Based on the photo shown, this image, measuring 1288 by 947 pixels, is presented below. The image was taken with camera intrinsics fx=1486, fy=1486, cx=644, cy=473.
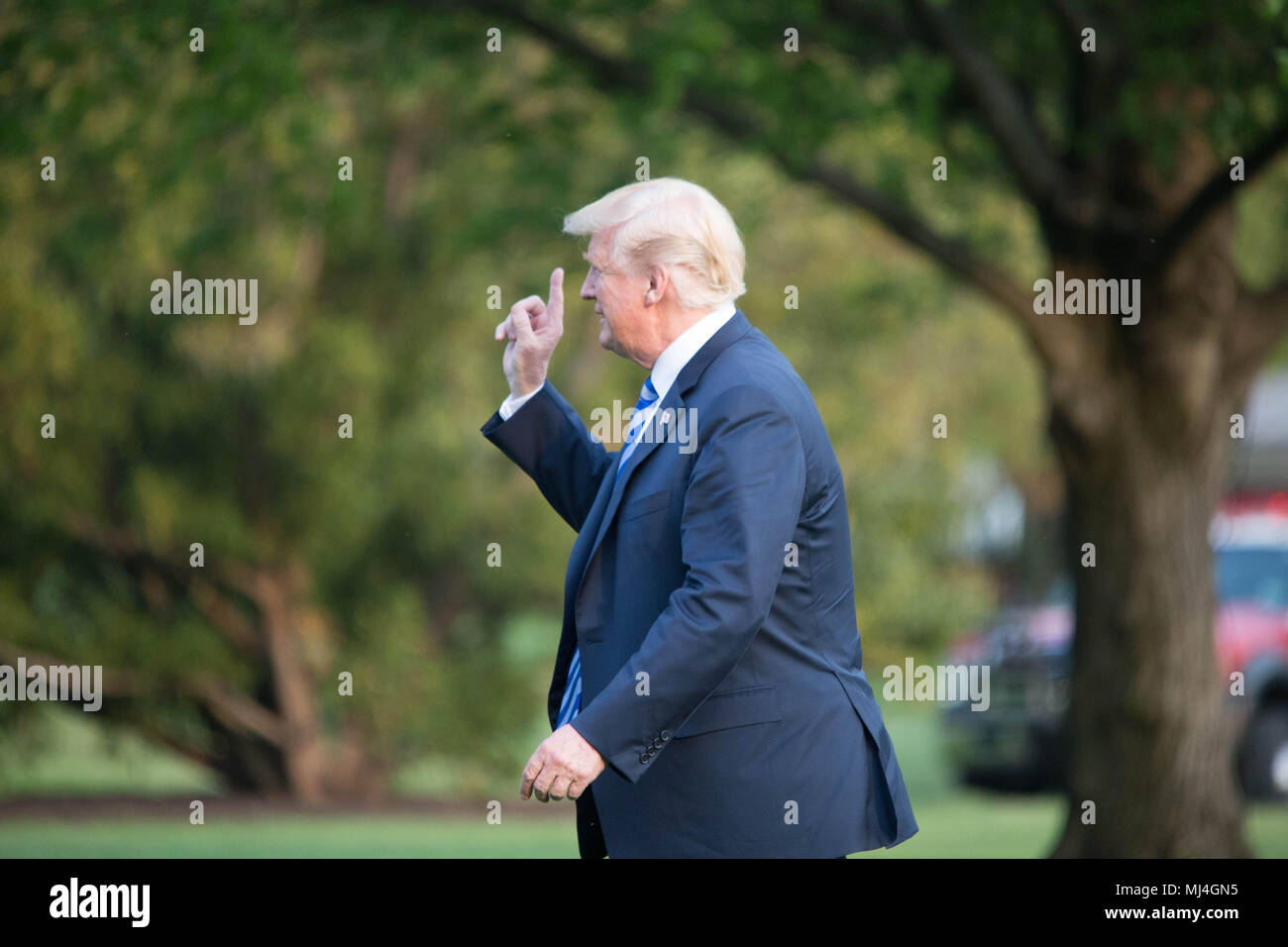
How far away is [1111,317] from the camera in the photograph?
746cm

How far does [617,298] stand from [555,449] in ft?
1.98

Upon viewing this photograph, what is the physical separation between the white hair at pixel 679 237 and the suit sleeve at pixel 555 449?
0.59 m

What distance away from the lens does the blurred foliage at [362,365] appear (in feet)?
28.6

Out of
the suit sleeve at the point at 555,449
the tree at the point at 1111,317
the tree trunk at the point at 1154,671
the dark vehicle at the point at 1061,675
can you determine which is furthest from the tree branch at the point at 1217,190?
the dark vehicle at the point at 1061,675

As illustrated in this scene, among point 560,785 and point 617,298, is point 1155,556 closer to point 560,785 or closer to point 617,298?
point 617,298

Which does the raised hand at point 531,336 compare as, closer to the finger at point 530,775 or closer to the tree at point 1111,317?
the finger at point 530,775

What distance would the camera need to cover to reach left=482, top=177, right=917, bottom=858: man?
9.05ft

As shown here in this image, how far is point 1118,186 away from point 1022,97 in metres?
0.88

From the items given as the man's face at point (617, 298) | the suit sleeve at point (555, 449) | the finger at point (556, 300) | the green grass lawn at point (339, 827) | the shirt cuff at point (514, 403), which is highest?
the finger at point (556, 300)

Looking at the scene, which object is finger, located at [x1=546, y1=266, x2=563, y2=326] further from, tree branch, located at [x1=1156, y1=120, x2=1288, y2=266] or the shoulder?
tree branch, located at [x1=1156, y1=120, x2=1288, y2=266]

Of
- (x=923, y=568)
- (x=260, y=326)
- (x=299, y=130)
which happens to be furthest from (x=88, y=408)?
→ (x=923, y=568)

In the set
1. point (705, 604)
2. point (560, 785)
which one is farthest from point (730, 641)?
point (560, 785)

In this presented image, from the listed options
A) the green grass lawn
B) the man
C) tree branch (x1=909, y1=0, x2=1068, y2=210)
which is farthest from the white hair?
the green grass lawn
